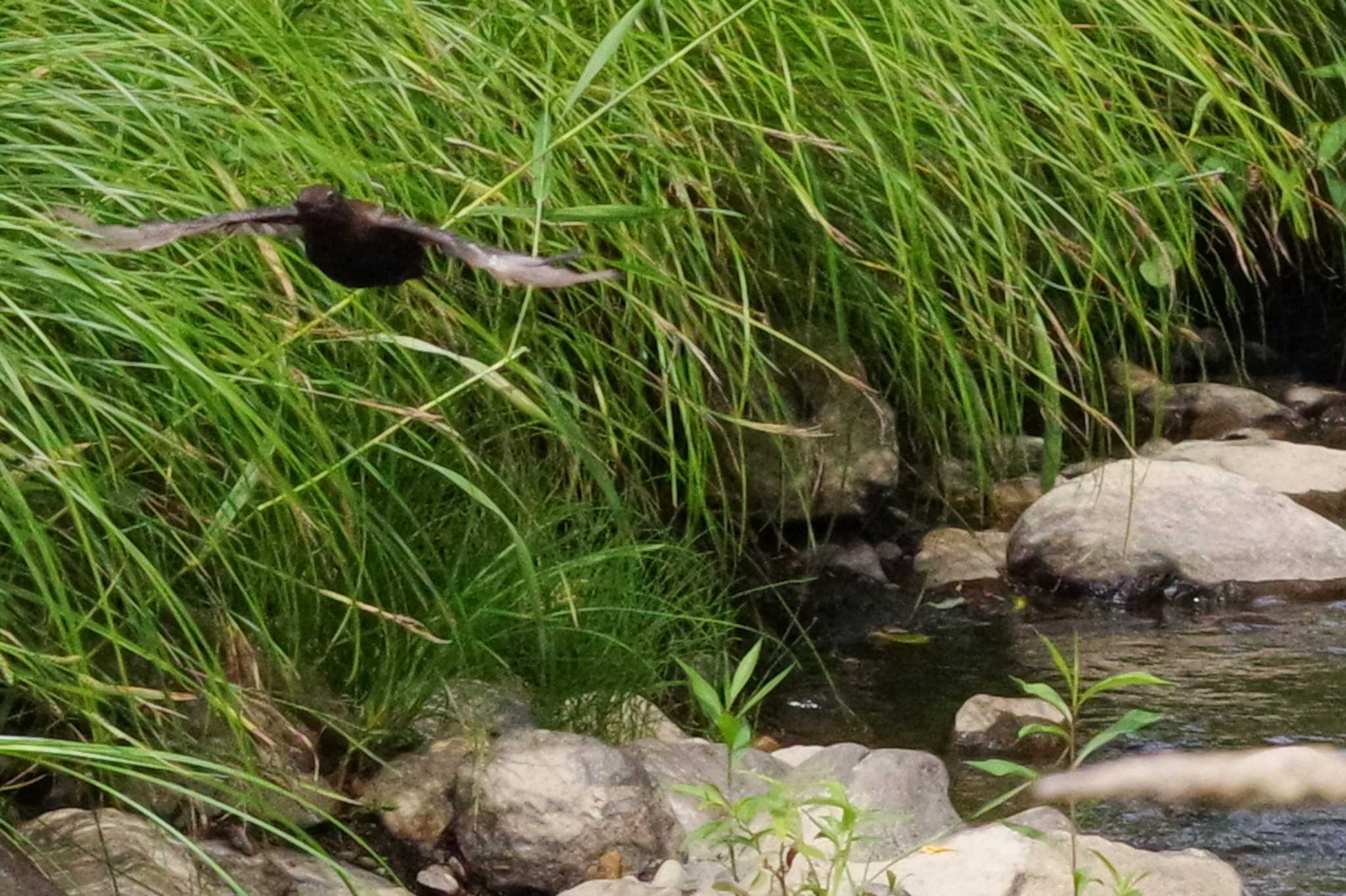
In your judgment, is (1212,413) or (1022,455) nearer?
(1022,455)

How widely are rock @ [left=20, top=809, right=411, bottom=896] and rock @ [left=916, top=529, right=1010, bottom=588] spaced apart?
2.23 metres

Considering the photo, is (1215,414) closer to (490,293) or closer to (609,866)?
(490,293)

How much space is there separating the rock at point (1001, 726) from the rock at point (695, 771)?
1.89 ft

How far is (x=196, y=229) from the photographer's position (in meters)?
1.39

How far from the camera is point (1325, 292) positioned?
5.55 metres

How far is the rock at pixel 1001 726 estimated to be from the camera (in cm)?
Answer: 285

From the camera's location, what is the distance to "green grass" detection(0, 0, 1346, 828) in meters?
1.64

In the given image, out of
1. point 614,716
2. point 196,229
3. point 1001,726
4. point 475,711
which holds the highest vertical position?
point 196,229

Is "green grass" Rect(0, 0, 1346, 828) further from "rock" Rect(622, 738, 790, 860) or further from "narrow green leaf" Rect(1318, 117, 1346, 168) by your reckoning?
"narrow green leaf" Rect(1318, 117, 1346, 168)

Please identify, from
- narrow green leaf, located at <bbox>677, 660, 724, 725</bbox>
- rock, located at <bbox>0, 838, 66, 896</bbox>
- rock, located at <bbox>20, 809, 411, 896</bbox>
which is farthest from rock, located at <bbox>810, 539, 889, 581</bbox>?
rock, located at <bbox>0, 838, 66, 896</bbox>

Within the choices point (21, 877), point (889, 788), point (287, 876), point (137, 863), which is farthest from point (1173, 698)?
point (21, 877)

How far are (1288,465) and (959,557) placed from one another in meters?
1.10

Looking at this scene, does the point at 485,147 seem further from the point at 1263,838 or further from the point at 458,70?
the point at 1263,838

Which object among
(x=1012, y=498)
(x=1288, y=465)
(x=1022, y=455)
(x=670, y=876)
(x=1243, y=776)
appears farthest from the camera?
(x=1288, y=465)
